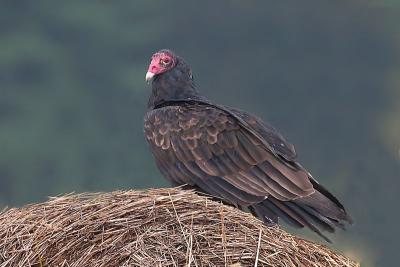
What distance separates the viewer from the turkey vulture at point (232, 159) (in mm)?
5348

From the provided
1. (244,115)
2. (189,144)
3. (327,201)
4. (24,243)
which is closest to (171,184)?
(189,144)

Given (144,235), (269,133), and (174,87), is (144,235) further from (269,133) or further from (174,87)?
(174,87)

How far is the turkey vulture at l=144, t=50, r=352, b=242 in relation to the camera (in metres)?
5.35

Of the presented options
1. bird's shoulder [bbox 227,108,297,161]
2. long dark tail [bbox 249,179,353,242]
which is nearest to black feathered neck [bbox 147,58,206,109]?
bird's shoulder [bbox 227,108,297,161]

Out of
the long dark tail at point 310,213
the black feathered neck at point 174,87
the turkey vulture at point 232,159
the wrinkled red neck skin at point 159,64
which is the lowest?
the long dark tail at point 310,213

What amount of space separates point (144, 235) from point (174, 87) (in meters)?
1.98

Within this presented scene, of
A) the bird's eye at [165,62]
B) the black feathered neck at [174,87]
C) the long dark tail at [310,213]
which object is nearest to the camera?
the long dark tail at [310,213]

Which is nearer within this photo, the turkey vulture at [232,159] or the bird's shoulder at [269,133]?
the turkey vulture at [232,159]

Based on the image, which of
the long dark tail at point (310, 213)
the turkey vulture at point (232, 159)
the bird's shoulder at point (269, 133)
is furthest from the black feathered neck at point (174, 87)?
the long dark tail at point (310, 213)

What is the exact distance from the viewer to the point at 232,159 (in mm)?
5617

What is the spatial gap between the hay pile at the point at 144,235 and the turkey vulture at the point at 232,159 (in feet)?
1.67

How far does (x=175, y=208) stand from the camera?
4.67 metres

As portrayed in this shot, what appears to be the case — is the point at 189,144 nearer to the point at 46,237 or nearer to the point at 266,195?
the point at 266,195

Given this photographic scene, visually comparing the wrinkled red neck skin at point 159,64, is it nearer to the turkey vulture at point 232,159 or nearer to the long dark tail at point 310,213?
the turkey vulture at point 232,159
